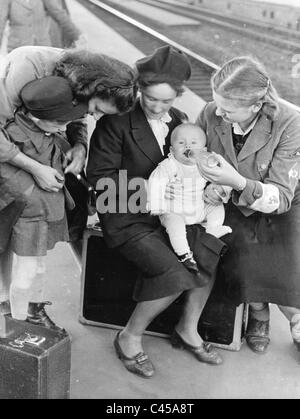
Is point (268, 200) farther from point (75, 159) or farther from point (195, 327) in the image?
point (75, 159)

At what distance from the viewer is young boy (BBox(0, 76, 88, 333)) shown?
2439 mm

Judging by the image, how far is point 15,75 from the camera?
2518mm

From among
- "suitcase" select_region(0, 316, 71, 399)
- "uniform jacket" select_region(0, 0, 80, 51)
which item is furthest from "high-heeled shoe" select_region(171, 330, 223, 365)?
"uniform jacket" select_region(0, 0, 80, 51)

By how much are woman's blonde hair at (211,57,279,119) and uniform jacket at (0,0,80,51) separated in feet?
7.03

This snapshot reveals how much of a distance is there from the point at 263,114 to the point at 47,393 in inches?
59.9

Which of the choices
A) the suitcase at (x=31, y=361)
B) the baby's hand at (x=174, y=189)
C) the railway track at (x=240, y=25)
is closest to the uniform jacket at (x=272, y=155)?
the baby's hand at (x=174, y=189)

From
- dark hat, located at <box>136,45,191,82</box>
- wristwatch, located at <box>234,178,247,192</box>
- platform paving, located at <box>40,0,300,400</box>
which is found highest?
dark hat, located at <box>136,45,191,82</box>

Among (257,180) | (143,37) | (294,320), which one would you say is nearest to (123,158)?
(257,180)

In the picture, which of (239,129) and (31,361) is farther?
(239,129)

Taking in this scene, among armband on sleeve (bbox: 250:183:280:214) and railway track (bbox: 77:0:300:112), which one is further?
railway track (bbox: 77:0:300:112)

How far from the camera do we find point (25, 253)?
8.64ft

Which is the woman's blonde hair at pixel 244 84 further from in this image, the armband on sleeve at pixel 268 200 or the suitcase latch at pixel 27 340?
the suitcase latch at pixel 27 340

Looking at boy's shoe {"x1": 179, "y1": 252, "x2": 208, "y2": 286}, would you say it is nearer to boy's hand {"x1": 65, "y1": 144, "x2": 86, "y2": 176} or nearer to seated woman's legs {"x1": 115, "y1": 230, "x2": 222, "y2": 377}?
seated woman's legs {"x1": 115, "y1": 230, "x2": 222, "y2": 377}

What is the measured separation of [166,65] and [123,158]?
1.49ft
